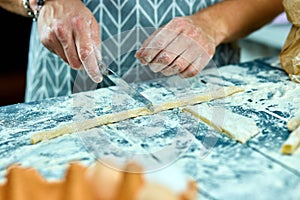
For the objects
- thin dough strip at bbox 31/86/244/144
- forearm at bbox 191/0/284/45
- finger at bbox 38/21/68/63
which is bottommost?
thin dough strip at bbox 31/86/244/144

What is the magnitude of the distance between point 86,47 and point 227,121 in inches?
10.6

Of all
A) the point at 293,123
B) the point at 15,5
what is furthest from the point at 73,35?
the point at 293,123

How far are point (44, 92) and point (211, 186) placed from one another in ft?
2.03

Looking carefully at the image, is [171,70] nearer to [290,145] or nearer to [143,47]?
[143,47]

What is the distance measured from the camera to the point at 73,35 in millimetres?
824

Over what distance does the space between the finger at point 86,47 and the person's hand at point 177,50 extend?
132mm

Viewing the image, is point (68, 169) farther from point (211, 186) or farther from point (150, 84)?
point (150, 84)

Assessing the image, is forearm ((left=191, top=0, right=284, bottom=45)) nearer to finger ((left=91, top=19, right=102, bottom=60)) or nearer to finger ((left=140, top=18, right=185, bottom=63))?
finger ((left=140, top=18, right=185, bottom=63))

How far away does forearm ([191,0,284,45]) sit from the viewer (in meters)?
1.03

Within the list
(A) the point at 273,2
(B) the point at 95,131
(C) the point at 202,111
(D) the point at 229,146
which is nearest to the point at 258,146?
(D) the point at 229,146

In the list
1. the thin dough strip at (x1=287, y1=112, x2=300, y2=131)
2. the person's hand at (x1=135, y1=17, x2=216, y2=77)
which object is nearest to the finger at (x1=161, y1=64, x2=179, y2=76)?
the person's hand at (x1=135, y1=17, x2=216, y2=77)

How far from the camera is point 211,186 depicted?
0.60m

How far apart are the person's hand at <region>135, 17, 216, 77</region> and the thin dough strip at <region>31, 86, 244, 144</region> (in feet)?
0.22

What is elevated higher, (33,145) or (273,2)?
(273,2)
